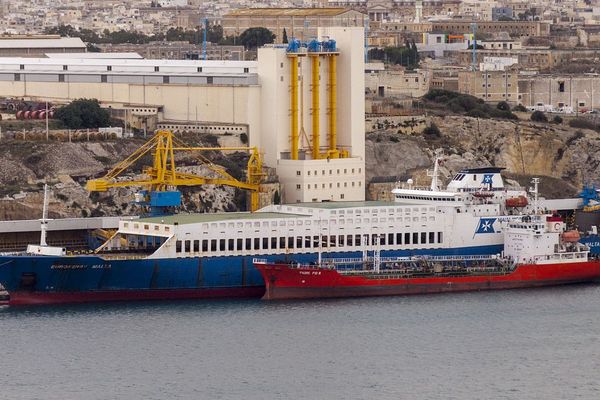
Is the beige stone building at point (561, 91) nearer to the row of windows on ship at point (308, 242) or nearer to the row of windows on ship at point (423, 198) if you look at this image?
the row of windows on ship at point (423, 198)

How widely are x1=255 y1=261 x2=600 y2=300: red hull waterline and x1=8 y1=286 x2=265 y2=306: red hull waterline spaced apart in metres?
1.24

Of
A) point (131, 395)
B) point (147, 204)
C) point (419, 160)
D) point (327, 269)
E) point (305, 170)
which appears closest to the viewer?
point (131, 395)

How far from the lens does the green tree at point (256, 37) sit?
137 meters

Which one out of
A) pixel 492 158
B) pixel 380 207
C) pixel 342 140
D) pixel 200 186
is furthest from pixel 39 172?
pixel 492 158

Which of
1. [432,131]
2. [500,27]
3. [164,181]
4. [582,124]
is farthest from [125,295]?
[500,27]

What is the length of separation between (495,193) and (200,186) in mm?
13932

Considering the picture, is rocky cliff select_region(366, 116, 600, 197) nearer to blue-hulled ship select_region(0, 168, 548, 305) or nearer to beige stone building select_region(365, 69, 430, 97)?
beige stone building select_region(365, 69, 430, 97)

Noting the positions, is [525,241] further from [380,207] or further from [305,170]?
[305,170]

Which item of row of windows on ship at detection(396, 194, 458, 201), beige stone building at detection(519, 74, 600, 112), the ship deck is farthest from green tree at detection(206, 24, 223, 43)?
the ship deck

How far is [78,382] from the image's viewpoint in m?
54.8

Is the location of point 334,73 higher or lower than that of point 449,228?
higher

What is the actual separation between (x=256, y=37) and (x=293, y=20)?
3162 mm

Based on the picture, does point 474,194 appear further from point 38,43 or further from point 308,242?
point 38,43

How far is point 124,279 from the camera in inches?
2628
